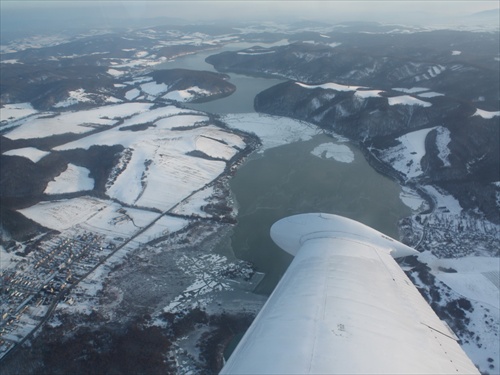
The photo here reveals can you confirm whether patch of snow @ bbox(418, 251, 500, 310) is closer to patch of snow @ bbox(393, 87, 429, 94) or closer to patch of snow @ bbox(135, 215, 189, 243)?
patch of snow @ bbox(135, 215, 189, 243)

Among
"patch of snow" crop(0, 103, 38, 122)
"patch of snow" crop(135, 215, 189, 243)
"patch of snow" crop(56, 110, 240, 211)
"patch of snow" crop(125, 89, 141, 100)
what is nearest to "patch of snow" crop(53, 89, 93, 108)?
"patch of snow" crop(0, 103, 38, 122)

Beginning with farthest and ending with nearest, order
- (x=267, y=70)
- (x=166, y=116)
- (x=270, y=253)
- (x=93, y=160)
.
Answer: (x=267, y=70)
(x=166, y=116)
(x=93, y=160)
(x=270, y=253)

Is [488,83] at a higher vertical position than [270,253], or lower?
higher

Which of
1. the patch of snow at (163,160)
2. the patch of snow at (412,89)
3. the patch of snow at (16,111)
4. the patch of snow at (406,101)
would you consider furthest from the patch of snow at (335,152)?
the patch of snow at (16,111)

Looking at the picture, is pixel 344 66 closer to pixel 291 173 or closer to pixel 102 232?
pixel 291 173

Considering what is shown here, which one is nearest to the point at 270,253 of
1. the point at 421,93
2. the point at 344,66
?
the point at 421,93

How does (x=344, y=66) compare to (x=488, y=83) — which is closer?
(x=488, y=83)

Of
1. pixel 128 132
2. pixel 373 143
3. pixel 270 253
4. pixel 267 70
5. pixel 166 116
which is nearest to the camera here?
pixel 270 253
